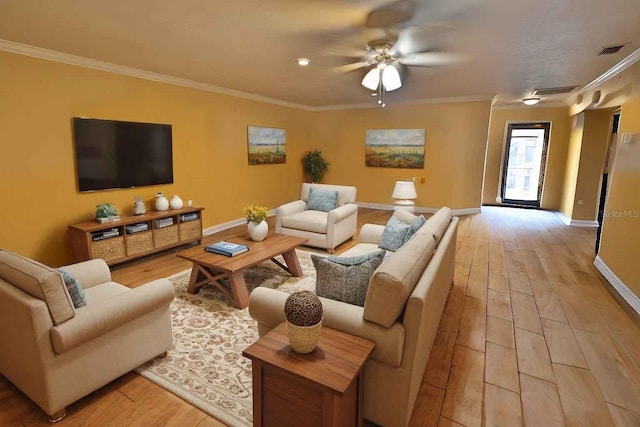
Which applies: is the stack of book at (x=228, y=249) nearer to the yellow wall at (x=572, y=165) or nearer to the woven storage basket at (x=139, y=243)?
the woven storage basket at (x=139, y=243)

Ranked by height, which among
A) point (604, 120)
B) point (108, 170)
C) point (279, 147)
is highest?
point (604, 120)

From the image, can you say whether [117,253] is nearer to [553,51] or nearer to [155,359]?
[155,359]

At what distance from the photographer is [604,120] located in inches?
237

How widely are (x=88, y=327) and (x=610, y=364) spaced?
11.1 ft

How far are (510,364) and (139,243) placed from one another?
13.4ft

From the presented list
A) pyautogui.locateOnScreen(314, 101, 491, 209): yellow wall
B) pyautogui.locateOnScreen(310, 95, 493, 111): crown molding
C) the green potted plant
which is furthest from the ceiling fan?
the green potted plant

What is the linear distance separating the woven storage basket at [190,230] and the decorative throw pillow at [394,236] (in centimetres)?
287

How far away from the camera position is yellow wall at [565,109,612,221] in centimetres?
605

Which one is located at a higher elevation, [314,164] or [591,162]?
[591,162]

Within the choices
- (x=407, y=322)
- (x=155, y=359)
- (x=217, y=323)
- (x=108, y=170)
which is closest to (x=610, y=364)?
(x=407, y=322)

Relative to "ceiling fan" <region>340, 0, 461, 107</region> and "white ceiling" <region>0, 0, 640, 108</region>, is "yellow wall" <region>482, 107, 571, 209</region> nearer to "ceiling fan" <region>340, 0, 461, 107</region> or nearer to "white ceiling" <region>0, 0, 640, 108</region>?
"white ceiling" <region>0, 0, 640, 108</region>

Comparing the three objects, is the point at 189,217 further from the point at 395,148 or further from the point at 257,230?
the point at 395,148

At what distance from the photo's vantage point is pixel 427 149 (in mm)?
7172

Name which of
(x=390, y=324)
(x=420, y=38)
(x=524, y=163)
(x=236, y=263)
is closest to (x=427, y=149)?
(x=524, y=163)
